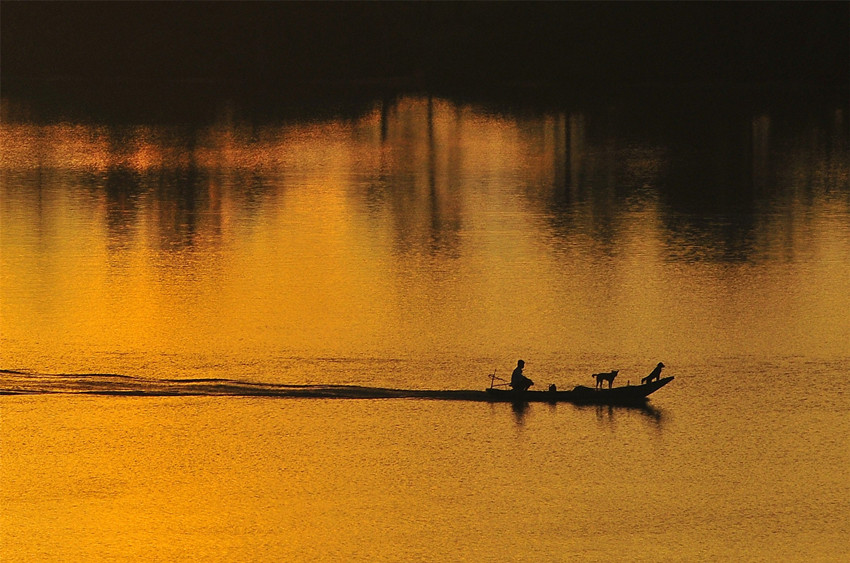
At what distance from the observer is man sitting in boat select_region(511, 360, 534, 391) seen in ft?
65.7

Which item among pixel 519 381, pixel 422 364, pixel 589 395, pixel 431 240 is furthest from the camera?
pixel 431 240

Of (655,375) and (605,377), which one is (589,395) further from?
(655,375)

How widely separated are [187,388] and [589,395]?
18.1ft

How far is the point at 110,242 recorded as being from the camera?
32.4 metres

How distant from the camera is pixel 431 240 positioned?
32719 millimetres

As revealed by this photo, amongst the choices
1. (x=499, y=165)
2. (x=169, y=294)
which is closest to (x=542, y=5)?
(x=499, y=165)

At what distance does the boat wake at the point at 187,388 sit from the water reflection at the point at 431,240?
5.89 feet

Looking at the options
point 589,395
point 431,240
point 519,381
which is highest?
point 431,240

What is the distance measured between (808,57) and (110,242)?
6310 cm

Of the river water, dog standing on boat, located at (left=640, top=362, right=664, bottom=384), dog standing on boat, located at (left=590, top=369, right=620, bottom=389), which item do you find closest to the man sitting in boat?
the river water

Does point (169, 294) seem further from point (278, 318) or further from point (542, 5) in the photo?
point (542, 5)

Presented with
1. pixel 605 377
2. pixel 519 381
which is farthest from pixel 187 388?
pixel 605 377

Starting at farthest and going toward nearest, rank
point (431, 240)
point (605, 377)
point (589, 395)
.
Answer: point (431, 240) < point (605, 377) < point (589, 395)

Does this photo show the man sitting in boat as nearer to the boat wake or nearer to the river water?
the river water
